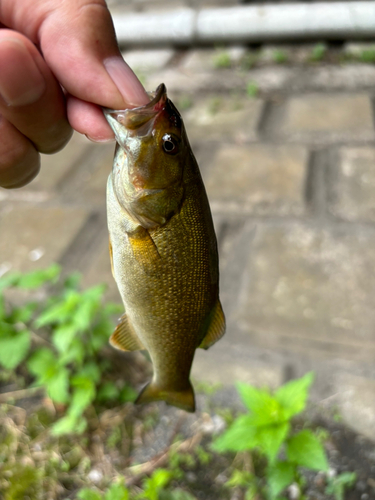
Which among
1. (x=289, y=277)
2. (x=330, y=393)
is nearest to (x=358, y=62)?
(x=289, y=277)

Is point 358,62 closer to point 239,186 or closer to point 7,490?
point 239,186

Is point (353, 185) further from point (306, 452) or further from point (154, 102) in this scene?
point (154, 102)

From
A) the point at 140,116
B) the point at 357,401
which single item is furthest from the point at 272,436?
the point at 140,116

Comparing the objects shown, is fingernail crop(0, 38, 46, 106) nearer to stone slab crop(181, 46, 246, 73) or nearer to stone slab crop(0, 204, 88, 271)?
stone slab crop(0, 204, 88, 271)

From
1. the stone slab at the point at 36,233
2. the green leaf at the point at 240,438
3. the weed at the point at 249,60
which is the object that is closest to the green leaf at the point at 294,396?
the green leaf at the point at 240,438

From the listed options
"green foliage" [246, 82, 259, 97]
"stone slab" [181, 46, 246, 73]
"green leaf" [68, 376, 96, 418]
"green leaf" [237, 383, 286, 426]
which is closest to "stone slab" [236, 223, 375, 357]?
"green leaf" [237, 383, 286, 426]

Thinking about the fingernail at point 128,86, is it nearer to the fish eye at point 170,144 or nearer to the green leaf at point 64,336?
the fish eye at point 170,144
